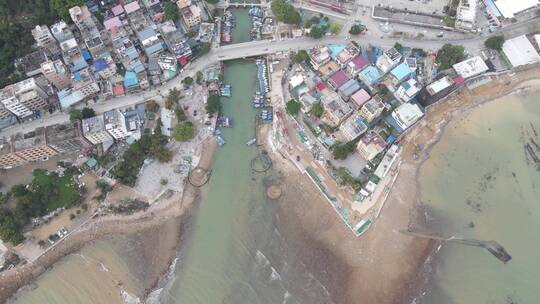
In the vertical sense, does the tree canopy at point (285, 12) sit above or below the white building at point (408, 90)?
above

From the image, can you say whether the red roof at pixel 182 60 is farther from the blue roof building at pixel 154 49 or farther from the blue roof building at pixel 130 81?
the blue roof building at pixel 130 81

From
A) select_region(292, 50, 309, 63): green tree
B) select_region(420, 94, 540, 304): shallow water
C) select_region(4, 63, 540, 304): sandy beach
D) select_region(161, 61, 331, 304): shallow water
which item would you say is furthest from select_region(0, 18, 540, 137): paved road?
select_region(4, 63, 540, 304): sandy beach

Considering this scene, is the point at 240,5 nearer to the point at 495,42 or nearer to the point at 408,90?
the point at 408,90

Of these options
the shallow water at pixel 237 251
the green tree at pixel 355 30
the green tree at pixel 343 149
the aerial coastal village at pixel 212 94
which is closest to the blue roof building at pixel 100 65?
the aerial coastal village at pixel 212 94

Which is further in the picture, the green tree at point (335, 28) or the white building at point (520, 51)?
the green tree at point (335, 28)

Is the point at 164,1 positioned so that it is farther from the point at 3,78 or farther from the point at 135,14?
the point at 3,78

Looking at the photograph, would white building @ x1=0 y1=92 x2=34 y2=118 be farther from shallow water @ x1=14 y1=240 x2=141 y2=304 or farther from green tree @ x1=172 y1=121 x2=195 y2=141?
shallow water @ x1=14 y1=240 x2=141 y2=304
